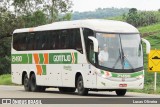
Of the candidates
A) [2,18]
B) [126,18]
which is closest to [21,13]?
[2,18]

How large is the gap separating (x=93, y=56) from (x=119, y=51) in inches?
42.5

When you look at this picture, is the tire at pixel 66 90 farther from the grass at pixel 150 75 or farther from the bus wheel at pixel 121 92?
the bus wheel at pixel 121 92

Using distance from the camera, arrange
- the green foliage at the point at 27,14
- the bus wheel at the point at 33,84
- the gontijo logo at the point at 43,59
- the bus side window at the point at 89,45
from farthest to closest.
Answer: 1. the green foliage at the point at 27,14
2. the bus wheel at the point at 33,84
3. the gontijo logo at the point at 43,59
4. the bus side window at the point at 89,45

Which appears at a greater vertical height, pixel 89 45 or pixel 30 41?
pixel 30 41

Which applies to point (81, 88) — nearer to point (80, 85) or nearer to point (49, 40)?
point (80, 85)

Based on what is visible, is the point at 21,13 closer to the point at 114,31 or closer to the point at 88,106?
the point at 114,31

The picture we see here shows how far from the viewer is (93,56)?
25.2 m

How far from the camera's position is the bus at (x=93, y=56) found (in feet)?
82.2

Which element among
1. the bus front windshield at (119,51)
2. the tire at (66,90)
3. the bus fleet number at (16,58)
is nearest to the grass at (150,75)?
the tire at (66,90)

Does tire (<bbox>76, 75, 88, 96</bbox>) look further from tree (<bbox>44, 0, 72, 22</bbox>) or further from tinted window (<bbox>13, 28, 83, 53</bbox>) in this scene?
tree (<bbox>44, 0, 72, 22</bbox>)

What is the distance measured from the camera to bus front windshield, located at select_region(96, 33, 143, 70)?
25094 mm

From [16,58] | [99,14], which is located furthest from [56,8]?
[99,14]

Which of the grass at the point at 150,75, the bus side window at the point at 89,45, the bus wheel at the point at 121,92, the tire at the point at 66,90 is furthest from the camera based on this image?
the grass at the point at 150,75

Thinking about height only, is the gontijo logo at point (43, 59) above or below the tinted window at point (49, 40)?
below
